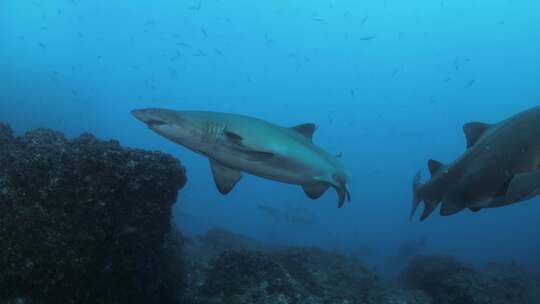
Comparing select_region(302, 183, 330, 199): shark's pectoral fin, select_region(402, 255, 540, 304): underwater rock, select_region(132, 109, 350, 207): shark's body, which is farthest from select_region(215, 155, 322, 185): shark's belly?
select_region(402, 255, 540, 304): underwater rock

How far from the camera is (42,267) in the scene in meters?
4.32

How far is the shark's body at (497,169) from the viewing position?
9.11 ft

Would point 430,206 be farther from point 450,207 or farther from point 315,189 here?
point 315,189

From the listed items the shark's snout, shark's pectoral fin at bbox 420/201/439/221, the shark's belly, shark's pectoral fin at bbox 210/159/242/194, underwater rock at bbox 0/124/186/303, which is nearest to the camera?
shark's pectoral fin at bbox 420/201/439/221

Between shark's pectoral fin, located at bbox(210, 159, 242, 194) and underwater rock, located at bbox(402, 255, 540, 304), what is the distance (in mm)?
7175

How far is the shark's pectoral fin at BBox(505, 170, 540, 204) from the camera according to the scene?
269 centimetres

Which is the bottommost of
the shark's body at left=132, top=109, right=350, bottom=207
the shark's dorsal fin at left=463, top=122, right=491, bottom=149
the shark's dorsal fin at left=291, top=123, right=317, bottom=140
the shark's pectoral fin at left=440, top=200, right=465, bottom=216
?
the shark's pectoral fin at left=440, top=200, right=465, bottom=216

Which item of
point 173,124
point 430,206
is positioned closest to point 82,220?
point 173,124

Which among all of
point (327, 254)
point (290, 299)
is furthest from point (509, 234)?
point (290, 299)

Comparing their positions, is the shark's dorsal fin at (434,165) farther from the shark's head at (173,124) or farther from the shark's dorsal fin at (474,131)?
the shark's head at (173,124)

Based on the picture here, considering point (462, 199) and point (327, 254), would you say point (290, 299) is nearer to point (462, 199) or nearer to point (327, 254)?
point (462, 199)

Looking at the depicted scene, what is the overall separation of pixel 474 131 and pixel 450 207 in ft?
2.51

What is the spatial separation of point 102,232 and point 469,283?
31.6 feet

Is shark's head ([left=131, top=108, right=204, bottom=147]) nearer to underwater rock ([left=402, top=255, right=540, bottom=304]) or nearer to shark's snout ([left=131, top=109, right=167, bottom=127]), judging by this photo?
shark's snout ([left=131, top=109, right=167, bottom=127])
